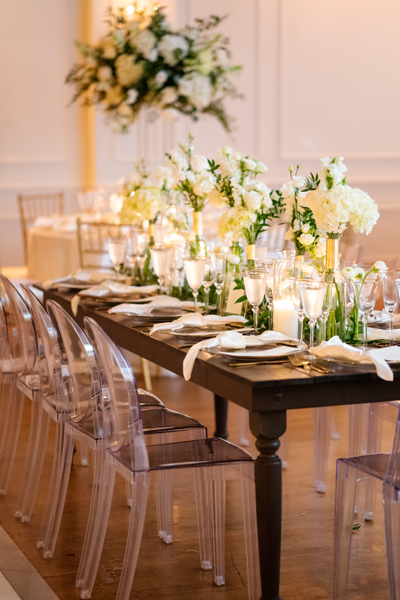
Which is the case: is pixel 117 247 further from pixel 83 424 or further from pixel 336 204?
pixel 336 204

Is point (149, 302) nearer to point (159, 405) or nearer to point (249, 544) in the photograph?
point (159, 405)

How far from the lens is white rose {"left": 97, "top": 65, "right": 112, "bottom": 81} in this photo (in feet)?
18.8

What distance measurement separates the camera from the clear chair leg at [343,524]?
8.11 feet

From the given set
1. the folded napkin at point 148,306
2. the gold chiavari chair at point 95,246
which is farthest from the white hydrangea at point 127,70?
the folded napkin at point 148,306

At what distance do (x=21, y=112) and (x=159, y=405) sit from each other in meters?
6.23

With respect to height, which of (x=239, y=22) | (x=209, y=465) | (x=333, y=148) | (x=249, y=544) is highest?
(x=239, y=22)

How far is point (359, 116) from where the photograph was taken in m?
9.53

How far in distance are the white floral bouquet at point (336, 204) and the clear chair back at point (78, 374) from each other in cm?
87

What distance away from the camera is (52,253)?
6434mm

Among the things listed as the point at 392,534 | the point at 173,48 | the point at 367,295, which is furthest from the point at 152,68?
the point at 392,534

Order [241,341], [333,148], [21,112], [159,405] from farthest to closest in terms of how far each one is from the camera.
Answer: [333,148]
[21,112]
[159,405]
[241,341]

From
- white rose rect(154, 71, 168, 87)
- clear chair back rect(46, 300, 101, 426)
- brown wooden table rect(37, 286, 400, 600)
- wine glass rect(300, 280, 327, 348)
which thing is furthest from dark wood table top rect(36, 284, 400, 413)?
white rose rect(154, 71, 168, 87)

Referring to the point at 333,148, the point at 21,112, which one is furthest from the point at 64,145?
the point at 333,148

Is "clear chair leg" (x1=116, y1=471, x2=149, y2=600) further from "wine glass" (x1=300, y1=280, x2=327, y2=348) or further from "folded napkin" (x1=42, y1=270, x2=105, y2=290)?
"folded napkin" (x1=42, y1=270, x2=105, y2=290)
